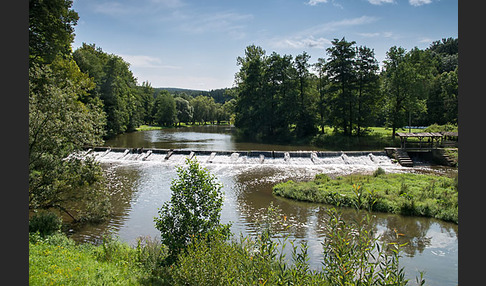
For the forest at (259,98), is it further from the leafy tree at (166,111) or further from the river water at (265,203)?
the leafy tree at (166,111)

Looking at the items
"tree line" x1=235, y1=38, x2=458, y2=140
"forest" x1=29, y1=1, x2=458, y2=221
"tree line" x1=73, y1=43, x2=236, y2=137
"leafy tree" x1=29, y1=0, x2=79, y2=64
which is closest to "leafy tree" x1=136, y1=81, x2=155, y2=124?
"tree line" x1=73, y1=43, x2=236, y2=137

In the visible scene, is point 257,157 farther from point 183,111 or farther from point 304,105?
point 183,111

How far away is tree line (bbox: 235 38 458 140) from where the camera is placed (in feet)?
150

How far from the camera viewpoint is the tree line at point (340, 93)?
45.8 m

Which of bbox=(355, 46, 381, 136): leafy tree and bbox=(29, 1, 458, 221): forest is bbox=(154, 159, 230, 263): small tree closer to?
bbox=(29, 1, 458, 221): forest

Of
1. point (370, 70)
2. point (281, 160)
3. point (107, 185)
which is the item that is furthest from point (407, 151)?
point (107, 185)

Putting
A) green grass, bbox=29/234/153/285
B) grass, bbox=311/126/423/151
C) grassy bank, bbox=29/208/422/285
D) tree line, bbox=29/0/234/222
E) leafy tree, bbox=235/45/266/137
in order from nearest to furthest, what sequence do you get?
grassy bank, bbox=29/208/422/285 → green grass, bbox=29/234/153/285 → tree line, bbox=29/0/234/222 → grass, bbox=311/126/423/151 → leafy tree, bbox=235/45/266/137

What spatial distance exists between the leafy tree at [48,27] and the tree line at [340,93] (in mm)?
36319

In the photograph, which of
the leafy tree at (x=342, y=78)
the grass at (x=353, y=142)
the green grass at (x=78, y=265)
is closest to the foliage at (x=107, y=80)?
the grass at (x=353, y=142)

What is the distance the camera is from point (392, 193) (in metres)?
18.6

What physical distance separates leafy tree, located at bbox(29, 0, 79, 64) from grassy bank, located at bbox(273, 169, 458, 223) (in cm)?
1778

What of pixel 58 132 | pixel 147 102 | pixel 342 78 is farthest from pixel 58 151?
pixel 147 102

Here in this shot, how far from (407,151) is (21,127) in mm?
34499

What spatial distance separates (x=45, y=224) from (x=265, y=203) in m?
11.2
